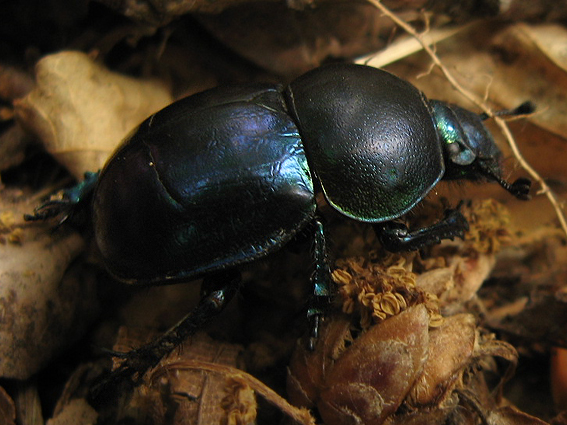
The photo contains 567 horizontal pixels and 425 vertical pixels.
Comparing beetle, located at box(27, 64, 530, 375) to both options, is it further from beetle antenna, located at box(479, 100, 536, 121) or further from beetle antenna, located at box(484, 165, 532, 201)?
beetle antenna, located at box(479, 100, 536, 121)

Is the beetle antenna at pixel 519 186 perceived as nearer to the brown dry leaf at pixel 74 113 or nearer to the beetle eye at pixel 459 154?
the beetle eye at pixel 459 154

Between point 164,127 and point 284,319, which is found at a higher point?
point 164,127

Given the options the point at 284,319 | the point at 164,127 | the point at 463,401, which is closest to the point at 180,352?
the point at 284,319

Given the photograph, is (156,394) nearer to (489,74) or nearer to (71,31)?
(71,31)

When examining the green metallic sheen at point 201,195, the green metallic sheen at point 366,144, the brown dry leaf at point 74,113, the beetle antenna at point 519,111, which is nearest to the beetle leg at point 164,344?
the green metallic sheen at point 201,195

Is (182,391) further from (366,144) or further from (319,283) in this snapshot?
(366,144)

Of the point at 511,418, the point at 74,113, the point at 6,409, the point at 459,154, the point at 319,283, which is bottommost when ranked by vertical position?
the point at 511,418

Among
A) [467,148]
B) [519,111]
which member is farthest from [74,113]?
[519,111]
